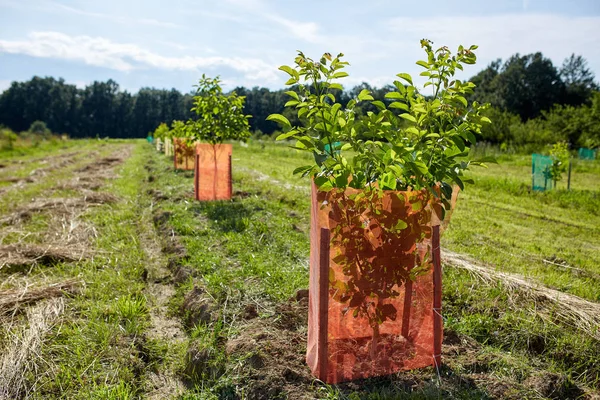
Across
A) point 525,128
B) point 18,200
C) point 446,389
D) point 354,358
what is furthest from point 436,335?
point 525,128

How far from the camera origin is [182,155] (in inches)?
592

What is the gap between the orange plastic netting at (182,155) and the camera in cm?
1459

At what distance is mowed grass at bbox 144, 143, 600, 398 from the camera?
3027mm

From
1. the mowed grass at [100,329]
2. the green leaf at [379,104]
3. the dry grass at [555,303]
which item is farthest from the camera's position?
the dry grass at [555,303]

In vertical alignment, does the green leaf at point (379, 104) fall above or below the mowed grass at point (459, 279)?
above

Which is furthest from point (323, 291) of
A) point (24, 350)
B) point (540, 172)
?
point (540, 172)

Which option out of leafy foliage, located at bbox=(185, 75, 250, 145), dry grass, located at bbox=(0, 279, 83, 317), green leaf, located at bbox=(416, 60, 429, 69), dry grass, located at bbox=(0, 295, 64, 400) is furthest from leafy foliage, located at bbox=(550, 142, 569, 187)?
dry grass, located at bbox=(0, 295, 64, 400)

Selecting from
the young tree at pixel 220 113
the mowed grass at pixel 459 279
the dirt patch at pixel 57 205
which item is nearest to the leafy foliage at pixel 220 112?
the young tree at pixel 220 113

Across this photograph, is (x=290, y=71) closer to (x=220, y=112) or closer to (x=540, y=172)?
(x=220, y=112)

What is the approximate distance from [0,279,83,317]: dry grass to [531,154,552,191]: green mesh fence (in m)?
12.5

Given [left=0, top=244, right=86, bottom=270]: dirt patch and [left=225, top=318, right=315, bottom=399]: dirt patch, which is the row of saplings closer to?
[left=225, top=318, right=315, bottom=399]: dirt patch

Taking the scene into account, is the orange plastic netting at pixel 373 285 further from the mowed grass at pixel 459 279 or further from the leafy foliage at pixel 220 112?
the leafy foliage at pixel 220 112

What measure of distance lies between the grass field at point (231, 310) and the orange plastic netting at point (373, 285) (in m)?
0.15

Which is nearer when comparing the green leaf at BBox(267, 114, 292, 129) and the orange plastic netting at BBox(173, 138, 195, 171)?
the green leaf at BBox(267, 114, 292, 129)
